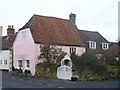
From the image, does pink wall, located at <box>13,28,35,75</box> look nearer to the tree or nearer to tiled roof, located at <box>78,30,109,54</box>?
the tree

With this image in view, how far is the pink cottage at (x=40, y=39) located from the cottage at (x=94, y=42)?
511 cm

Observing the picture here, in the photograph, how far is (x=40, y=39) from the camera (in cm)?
3309

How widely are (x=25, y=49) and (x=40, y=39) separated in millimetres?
3839

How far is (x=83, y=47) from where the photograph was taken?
3788 centimetres

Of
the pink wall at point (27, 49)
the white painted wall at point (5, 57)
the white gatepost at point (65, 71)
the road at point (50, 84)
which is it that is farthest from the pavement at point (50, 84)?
the white painted wall at point (5, 57)

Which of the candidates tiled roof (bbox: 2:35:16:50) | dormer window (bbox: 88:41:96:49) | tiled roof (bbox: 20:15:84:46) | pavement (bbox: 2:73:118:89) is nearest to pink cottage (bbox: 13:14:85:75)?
tiled roof (bbox: 20:15:84:46)

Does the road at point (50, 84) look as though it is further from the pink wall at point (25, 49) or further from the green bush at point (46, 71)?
the pink wall at point (25, 49)

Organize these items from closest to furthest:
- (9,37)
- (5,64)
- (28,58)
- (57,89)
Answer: (57,89), (28,58), (5,64), (9,37)

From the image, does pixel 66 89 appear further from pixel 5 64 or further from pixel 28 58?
pixel 5 64

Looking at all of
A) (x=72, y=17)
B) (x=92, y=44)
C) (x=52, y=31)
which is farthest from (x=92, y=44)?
(x=52, y=31)

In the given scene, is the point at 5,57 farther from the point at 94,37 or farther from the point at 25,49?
the point at 94,37

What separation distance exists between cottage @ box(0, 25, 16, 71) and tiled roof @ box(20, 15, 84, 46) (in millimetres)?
7308

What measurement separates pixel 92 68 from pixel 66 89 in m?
9.62

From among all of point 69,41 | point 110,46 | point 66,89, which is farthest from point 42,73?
point 110,46
